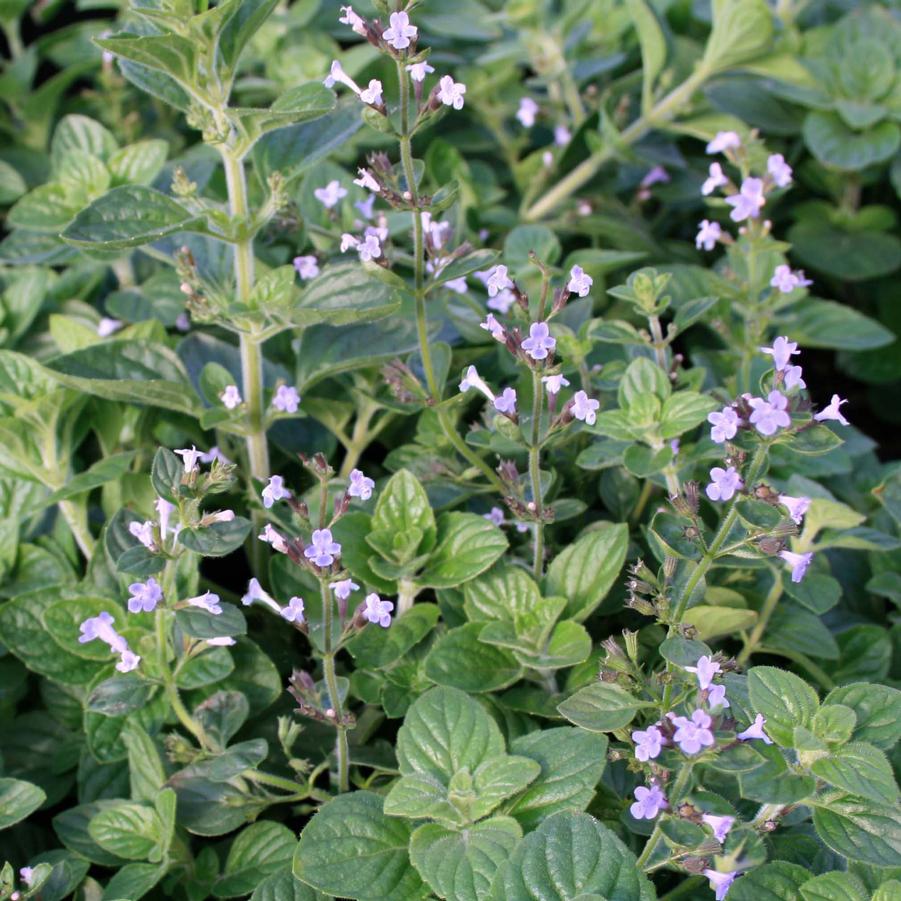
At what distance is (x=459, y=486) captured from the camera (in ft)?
5.70

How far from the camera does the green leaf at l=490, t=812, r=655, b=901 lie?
3.93ft

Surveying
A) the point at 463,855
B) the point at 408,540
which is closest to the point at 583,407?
the point at 408,540

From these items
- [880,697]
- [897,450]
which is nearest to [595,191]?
[897,450]

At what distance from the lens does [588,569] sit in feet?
5.17

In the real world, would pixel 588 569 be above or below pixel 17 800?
above

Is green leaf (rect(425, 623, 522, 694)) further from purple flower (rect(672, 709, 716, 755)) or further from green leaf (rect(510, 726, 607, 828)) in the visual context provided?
purple flower (rect(672, 709, 716, 755))

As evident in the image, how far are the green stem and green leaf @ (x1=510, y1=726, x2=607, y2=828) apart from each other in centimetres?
141

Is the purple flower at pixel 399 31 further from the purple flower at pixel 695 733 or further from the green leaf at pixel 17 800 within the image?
the green leaf at pixel 17 800

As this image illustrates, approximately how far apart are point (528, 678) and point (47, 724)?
77 cm

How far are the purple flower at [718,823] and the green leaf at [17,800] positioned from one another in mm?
826

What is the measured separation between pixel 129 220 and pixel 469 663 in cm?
78

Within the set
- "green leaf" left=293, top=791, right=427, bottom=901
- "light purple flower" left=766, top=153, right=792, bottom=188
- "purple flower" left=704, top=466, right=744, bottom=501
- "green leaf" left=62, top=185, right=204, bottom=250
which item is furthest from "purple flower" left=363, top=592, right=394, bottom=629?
"light purple flower" left=766, top=153, right=792, bottom=188

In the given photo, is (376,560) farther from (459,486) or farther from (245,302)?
(245,302)

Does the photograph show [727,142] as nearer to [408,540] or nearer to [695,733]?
[408,540]
